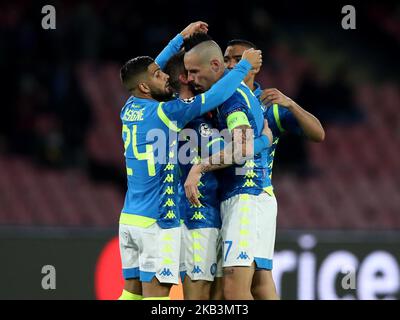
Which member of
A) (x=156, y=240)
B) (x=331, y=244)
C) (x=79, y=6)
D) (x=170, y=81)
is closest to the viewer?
(x=156, y=240)

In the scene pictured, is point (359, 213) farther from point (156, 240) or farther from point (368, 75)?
point (156, 240)

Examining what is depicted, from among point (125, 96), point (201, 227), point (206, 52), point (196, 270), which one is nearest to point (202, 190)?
point (201, 227)

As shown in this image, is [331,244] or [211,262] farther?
[331,244]

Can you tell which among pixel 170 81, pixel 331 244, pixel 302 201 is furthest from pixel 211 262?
pixel 302 201

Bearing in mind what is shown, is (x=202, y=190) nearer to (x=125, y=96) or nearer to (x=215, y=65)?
(x=215, y=65)

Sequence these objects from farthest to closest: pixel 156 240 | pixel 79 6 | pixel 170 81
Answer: pixel 79 6 < pixel 170 81 < pixel 156 240

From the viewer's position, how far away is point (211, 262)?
5.65 meters

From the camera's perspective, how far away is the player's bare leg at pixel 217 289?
5.76 metres

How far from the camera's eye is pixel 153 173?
5.53m

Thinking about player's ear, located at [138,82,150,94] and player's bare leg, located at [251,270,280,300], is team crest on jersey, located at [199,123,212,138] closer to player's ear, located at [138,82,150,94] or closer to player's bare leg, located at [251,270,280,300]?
player's ear, located at [138,82,150,94]

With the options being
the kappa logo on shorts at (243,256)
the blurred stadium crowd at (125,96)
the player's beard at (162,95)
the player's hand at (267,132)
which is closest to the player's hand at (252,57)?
the player's hand at (267,132)

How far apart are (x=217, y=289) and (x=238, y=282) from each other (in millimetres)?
317

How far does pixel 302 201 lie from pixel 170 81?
4322 millimetres

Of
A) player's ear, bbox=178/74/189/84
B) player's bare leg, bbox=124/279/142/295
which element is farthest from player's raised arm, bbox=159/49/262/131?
player's bare leg, bbox=124/279/142/295
